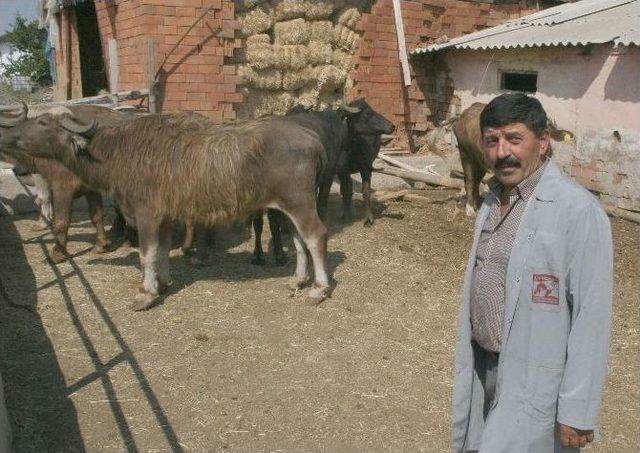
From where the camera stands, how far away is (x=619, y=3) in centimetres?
1145

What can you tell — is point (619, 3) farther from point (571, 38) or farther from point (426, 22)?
point (426, 22)

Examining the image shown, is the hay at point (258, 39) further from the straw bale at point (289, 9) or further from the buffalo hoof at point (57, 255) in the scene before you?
the buffalo hoof at point (57, 255)

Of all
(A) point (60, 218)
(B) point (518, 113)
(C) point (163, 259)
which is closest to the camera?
(B) point (518, 113)

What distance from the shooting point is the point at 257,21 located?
34.8 feet

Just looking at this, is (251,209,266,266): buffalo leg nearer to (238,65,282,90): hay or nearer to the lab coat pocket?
Answer: (238,65,282,90): hay

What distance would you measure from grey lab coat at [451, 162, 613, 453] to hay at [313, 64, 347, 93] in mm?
9635

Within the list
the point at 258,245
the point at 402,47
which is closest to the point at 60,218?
the point at 258,245

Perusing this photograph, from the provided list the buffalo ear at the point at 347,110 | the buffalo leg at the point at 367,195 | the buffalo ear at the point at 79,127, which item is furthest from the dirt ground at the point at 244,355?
the buffalo ear at the point at 347,110

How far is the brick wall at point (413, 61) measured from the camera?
12.1m

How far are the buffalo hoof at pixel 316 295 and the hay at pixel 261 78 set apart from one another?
17.9 ft

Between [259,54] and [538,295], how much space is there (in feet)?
29.9

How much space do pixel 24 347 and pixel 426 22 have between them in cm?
1020

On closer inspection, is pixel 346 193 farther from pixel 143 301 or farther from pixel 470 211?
pixel 143 301

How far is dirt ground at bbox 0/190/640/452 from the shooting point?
4.12m
